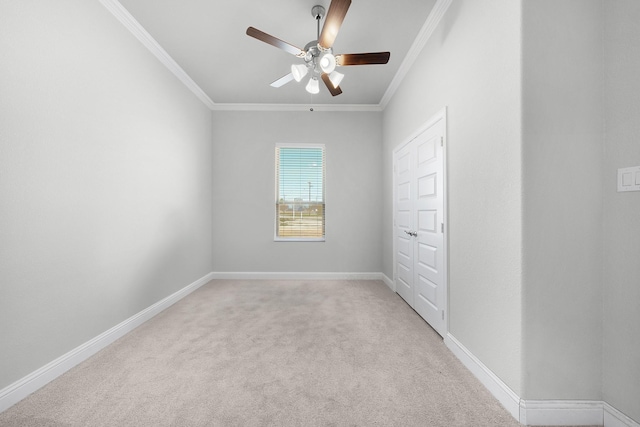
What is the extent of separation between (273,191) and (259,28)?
250cm

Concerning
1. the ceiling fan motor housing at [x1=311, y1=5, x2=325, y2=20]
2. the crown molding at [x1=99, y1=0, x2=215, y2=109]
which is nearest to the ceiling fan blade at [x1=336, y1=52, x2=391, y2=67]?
the ceiling fan motor housing at [x1=311, y1=5, x2=325, y2=20]

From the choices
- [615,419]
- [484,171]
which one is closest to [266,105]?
[484,171]

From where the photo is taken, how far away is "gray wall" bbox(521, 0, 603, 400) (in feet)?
4.76

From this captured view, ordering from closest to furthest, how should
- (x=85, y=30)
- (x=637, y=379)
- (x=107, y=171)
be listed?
(x=637, y=379)
(x=85, y=30)
(x=107, y=171)

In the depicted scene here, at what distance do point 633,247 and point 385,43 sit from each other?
8.99 ft

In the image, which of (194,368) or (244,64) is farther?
(244,64)

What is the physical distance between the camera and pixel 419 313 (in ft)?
9.83

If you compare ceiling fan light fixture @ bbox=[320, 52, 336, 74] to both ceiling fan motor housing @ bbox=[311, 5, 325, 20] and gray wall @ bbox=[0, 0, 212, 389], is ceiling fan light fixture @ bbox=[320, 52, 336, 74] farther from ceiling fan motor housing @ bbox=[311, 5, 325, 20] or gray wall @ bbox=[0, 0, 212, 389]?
gray wall @ bbox=[0, 0, 212, 389]

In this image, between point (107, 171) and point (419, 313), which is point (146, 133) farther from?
point (419, 313)

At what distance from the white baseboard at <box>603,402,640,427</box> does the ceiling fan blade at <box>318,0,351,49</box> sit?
2.79 meters

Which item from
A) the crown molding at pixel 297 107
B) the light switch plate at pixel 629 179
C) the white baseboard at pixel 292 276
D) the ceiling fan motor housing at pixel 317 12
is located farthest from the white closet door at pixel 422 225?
the ceiling fan motor housing at pixel 317 12

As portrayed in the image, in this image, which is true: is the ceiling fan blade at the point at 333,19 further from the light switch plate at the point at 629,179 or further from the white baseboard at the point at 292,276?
the white baseboard at the point at 292,276

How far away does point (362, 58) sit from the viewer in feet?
7.72

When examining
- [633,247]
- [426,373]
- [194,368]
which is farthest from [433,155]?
[194,368]
